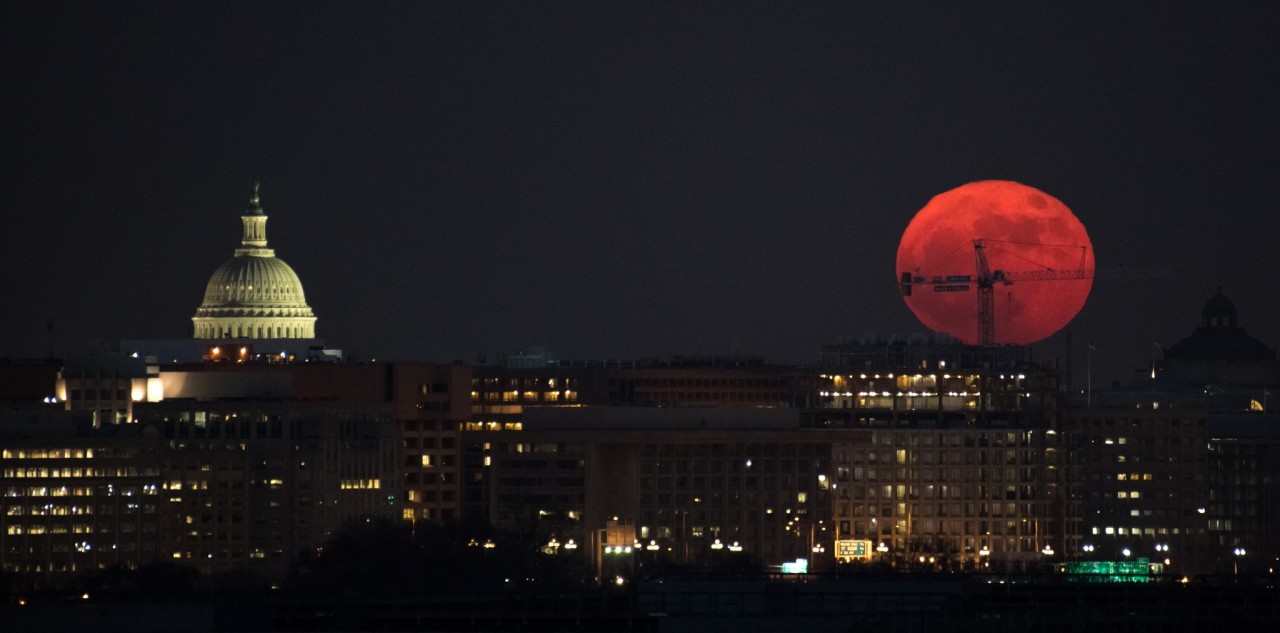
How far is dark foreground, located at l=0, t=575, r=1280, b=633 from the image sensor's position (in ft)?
577

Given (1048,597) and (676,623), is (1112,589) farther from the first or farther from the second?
(676,623)

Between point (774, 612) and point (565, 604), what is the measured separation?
29.2 feet

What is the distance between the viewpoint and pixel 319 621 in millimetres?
178000

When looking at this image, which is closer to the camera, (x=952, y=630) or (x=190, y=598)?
(x=952, y=630)

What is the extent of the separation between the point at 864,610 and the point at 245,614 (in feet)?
82.0

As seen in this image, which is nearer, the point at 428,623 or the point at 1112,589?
the point at 428,623

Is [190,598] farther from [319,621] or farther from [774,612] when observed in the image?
[774,612]

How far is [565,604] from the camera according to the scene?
187 m

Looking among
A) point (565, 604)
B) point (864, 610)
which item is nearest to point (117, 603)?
point (565, 604)

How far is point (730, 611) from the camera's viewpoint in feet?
606

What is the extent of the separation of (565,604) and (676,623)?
935 cm

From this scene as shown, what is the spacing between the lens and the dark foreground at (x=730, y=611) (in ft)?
A: 577

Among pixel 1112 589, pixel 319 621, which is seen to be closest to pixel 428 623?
A: pixel 319 621

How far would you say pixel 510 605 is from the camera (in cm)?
18338
